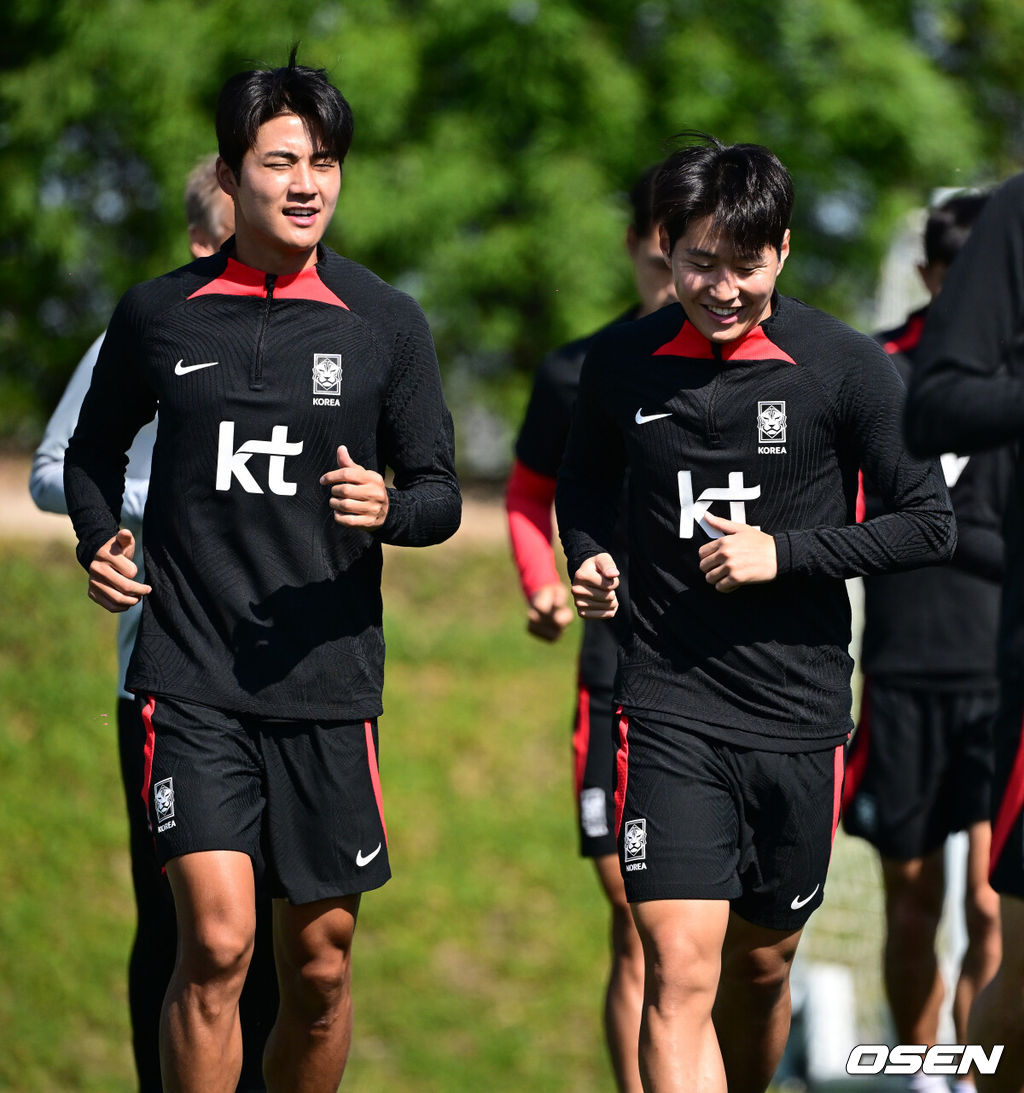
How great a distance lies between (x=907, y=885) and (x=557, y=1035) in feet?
12.2

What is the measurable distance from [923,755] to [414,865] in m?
4.64

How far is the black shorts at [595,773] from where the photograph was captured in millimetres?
5215

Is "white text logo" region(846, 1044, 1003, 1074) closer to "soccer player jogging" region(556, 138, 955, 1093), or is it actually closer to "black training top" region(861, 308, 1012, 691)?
"soccer player jogging" region(556, 138, 955, 1093)

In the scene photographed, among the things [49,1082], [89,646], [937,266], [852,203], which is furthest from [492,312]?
[937,266]

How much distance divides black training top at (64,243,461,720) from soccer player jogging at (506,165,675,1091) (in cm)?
113

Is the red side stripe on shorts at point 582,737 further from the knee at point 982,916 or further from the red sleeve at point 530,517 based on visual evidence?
the knee at point 982,916

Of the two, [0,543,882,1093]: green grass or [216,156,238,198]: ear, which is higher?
[216,156,238,198]: ear

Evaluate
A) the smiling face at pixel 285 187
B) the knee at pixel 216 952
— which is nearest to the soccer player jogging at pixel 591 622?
the smiling face at pixel 285 187

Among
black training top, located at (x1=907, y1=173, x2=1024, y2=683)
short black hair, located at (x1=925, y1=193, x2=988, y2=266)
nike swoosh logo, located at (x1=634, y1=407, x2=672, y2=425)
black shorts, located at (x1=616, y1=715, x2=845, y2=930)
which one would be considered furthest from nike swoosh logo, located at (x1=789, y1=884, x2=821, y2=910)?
short black hair, located at (x1=925, y1=193, x2=988, y2=266)

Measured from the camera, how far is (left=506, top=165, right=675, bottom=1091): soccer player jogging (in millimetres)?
5055

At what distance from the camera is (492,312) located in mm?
12891

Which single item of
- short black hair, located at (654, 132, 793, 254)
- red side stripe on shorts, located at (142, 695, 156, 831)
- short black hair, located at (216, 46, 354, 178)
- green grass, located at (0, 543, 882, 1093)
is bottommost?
green grass, located at (0, 543, 882, 1093)

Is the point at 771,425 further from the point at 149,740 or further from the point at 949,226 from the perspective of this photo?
the point at 949,226

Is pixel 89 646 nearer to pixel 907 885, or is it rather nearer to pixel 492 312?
pixel 492 312
